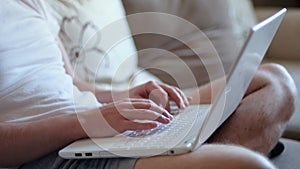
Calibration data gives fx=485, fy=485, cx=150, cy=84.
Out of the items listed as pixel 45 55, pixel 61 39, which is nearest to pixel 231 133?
pixel 45 55

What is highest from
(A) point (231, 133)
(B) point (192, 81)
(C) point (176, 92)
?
(C) point (176, 92)

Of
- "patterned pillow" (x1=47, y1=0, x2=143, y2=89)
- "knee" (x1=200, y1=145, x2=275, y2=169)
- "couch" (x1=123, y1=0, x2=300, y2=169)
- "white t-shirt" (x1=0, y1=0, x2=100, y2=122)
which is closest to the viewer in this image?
"knee" (x1=200, y1=145, x2=275, y2=169)

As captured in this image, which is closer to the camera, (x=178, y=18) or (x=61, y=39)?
(x=61, y=39)

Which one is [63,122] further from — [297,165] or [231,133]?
[297,165]

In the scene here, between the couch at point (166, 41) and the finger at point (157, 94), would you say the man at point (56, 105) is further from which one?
the couch at point (166, 41)

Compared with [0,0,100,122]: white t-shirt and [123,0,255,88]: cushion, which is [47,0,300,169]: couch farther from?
[0,0,100,122]: white t-shirt

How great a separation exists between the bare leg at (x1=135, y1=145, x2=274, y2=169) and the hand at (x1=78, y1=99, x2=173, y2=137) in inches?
3.0

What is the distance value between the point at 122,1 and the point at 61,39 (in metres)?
0.37

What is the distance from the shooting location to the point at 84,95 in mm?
1240

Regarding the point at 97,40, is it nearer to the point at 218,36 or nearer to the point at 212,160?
the point at 218,36

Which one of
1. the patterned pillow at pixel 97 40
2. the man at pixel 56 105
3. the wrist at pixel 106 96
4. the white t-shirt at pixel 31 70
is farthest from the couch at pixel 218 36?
the white t-shirt at pixel 31 70

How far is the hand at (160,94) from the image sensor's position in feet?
3.66

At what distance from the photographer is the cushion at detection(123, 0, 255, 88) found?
1.77 metres

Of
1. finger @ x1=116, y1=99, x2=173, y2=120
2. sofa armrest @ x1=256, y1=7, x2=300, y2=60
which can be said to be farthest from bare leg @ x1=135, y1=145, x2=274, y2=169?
sofa armrest @ x1=256, y1=7, x2=300, y2=60
